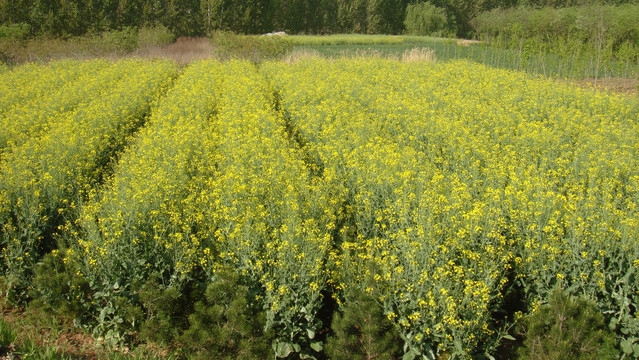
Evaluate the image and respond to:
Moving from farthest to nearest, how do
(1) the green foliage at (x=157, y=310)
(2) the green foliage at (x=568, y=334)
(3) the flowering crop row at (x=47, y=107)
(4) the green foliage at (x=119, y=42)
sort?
1. (4) the green foliage at (x=119, y=42)
2. (3) the flowering crop row at (x=47, y=107)
3. (1) the green foliage at (x=157, y=310)
4. (2) the green foliage at (x=568, y=334)

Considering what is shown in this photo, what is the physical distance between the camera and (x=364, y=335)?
402 centimetres

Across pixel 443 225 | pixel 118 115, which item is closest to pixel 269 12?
pixel 118 115

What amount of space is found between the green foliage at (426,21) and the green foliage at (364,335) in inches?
2263

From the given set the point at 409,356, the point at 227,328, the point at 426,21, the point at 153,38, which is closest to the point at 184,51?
the point at 153,38

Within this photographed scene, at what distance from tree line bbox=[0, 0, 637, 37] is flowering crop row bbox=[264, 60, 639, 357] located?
32.1 meters

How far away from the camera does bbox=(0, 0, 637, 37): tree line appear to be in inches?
1375

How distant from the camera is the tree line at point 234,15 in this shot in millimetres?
34938

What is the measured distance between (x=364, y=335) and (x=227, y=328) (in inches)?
46.6

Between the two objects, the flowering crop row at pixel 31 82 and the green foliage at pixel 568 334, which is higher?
the flowering crop row at pixel 31 82

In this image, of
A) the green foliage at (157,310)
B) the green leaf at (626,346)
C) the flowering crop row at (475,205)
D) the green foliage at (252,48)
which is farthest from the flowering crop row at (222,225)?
the green foliage at (252,48)

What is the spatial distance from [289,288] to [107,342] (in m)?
1.83

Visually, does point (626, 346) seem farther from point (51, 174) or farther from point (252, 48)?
point (252, 48)

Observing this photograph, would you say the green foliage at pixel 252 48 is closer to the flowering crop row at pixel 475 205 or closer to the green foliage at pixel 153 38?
the green foliage at pixel 153 38

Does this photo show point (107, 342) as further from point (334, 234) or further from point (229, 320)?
point (334, 234)
